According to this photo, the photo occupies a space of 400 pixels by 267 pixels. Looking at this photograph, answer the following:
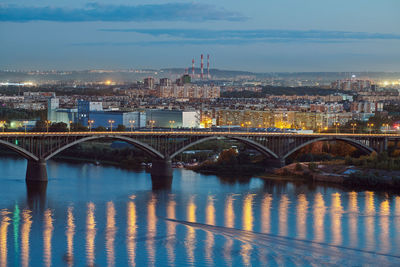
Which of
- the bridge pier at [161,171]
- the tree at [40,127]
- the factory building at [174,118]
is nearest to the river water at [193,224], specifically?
the bridge pier at [161,171]

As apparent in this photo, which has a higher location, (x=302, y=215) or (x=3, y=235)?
(x=302, y=215)

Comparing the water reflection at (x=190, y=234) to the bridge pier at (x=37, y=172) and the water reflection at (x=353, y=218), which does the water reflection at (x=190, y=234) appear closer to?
the water reflection at (x=353, y=218)

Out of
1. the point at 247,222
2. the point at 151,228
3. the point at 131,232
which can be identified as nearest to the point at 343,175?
the point at 247,222

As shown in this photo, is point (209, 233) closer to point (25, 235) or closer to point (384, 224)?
point (25, 235)

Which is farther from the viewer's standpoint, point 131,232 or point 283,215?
point 283,215

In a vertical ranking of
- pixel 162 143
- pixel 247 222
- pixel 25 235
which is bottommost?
pixel 25 235

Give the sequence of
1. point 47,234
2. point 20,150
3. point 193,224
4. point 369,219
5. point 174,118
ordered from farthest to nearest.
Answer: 1. point 174,118
2. point 20,150
3. point 369,219
4. point 193,224
5. point 47,234
